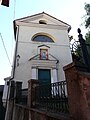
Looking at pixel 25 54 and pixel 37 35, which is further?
pixel 37 35

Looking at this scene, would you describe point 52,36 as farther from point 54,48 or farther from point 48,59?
point 48,59

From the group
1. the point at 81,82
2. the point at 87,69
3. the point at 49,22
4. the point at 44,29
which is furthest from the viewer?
the point at 49,22

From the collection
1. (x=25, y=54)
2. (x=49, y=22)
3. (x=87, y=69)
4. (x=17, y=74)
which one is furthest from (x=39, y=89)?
(x=49, y=22)

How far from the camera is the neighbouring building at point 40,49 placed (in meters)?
11.6

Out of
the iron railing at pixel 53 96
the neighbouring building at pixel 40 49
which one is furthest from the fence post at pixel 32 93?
the neighbouring building at pixel 40 49

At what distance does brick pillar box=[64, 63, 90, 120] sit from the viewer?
8.48ft

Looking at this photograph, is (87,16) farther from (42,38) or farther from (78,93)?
(78,93)

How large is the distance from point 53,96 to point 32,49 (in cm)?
852

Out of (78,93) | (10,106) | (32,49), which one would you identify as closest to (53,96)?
(78,93)

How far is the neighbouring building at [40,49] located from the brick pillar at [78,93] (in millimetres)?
8111

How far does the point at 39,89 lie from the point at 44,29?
928cm

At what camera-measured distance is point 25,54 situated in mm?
12227

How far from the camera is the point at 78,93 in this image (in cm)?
276

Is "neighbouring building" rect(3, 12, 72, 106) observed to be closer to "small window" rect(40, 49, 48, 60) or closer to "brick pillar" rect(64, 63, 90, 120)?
"small window" rect(40, 49, 48, 60)
